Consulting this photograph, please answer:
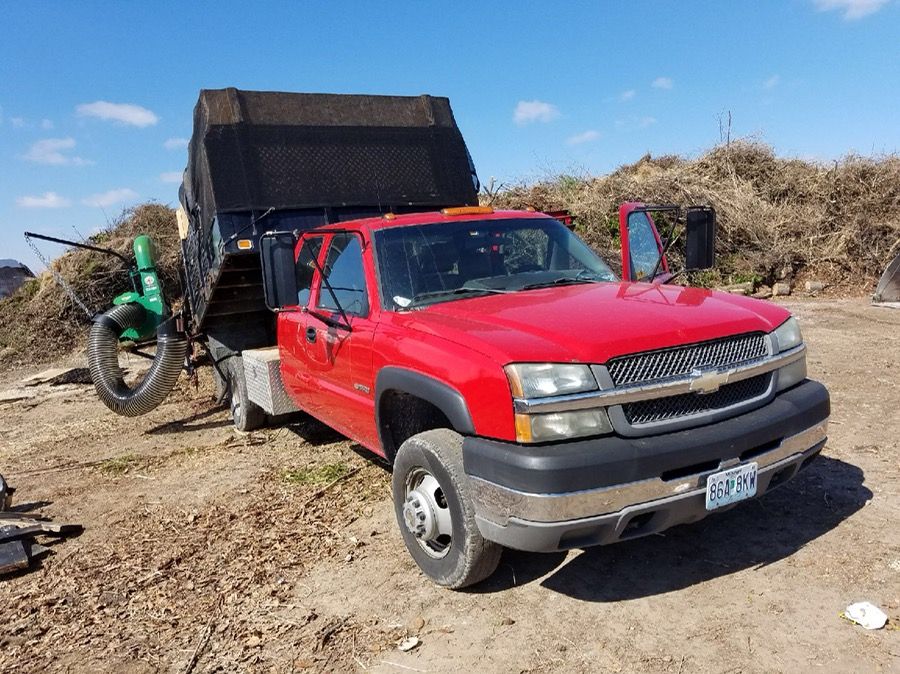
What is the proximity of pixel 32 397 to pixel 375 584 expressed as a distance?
872 cm

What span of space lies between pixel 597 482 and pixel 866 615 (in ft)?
4.36

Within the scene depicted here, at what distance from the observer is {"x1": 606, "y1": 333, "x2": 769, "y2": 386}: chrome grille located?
10.2ft

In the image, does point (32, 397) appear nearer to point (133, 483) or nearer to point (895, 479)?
point (133, 483)

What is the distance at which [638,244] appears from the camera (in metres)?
5.96

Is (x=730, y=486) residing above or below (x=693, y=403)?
below

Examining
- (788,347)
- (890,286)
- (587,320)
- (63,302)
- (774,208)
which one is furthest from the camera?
(774,208)

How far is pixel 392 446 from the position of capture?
422 centimetres

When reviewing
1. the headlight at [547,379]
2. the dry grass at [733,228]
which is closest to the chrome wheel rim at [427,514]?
the headlight at [547,379]

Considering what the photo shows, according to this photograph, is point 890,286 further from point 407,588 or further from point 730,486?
point 407,588

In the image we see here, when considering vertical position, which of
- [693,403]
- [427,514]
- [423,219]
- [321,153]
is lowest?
[427,514]

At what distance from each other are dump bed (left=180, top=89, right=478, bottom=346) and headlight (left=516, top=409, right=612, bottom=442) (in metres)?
4.14

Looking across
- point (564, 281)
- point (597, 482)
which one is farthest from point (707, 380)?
point (564, 281)

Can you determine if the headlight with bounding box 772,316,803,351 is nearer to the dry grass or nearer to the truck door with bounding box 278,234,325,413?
the truck door with bounding box 278,234,325,413

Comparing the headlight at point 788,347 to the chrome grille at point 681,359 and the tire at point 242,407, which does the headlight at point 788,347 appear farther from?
the tire at point 242,407
